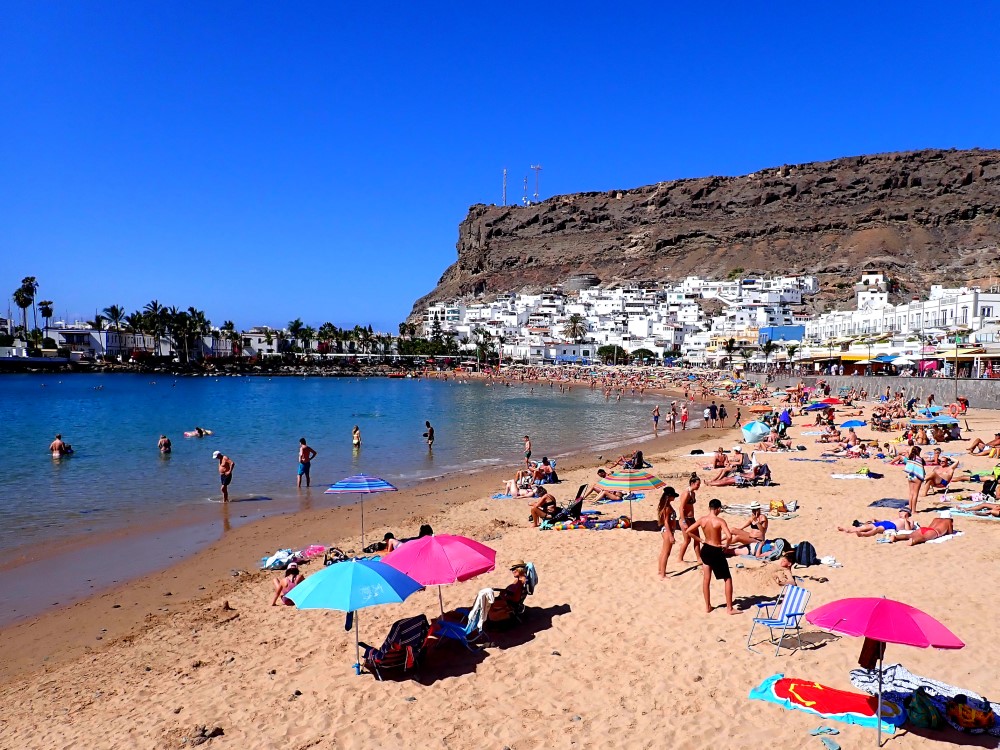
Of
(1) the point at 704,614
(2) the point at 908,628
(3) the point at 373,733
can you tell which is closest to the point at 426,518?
(1) the point at 704,614

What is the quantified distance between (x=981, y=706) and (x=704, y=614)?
263 cm

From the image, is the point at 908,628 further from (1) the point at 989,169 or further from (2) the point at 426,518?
(1) the point at 989,169

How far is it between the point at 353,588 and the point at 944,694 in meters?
4.69

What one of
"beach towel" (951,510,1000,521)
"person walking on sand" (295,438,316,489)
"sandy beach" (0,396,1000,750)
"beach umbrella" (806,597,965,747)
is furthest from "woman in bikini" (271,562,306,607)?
"beach towel" (951,510,1000,521)

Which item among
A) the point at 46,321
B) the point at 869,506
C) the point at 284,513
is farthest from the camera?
the point at 46,321

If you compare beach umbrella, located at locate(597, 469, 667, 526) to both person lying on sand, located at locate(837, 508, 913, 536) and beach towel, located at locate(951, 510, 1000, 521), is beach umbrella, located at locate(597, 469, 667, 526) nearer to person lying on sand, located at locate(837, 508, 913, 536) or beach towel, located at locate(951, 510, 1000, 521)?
person lying on sand, located at locate(837, 508, 913, 536)

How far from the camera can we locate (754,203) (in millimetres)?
161125

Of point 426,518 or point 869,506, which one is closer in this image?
point 869,506

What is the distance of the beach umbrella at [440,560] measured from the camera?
6340mm

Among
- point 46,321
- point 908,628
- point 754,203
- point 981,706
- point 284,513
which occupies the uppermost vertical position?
point 754,203

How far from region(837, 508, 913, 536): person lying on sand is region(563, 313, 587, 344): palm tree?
10609cm

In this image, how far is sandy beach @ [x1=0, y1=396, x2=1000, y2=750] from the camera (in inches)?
198

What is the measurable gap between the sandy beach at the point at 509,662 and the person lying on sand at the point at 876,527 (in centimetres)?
25

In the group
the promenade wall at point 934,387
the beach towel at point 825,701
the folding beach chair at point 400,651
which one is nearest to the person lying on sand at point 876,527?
the beach towel at point 825,701
